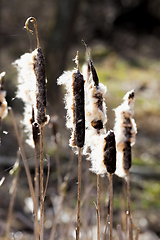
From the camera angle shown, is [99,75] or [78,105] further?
[99,75]

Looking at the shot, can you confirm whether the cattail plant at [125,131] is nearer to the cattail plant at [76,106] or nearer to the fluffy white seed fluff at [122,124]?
the fluffy white seed fluff at [122,124]

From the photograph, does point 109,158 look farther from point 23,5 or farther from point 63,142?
point 23,5

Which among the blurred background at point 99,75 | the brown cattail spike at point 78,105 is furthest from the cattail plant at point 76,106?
the blurred background at point 99,75

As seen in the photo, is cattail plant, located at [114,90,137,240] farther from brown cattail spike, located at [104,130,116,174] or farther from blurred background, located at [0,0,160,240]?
blurred background, located at [0,0,160,240]

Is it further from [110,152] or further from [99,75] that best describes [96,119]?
[99,75]

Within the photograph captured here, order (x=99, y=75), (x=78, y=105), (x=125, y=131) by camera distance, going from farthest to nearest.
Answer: (x=99, y=75) < (x=125, y=131) < (x=78, y=105)

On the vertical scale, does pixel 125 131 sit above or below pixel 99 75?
below

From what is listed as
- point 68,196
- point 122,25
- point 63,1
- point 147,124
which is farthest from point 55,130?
point 122,25

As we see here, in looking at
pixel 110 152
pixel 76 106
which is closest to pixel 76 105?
pixel 76 106

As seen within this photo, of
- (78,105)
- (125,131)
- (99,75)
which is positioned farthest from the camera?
(99,75)
